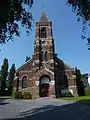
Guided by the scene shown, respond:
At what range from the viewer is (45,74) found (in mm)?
42219

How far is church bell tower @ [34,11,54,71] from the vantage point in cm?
4422

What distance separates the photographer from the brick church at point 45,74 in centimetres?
4200

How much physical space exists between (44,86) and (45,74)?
262cm


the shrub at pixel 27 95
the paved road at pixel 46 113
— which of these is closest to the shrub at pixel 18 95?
the shrub at pixel 27 95

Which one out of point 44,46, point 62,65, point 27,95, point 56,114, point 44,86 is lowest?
point 56,114

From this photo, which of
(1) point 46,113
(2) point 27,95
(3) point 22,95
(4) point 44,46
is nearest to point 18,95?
(3) point 22,95

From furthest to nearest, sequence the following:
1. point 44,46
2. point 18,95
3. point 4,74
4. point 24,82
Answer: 1. point 4,74
2. point 44,46
3. point 24,82
4. point 18,95

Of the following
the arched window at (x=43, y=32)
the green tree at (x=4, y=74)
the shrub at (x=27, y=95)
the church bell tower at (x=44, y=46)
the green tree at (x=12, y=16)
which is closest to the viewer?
the green tree at (x=12, y=16)

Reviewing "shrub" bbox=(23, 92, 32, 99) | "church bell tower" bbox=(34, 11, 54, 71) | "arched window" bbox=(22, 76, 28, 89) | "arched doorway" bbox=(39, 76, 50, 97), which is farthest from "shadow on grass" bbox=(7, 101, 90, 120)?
"arched window" bbox=(22, 76, 28, 89)

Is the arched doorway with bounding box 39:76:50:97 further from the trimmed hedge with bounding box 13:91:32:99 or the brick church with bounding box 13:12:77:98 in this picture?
the trimmed hedge with bounding box 13:91:32:99

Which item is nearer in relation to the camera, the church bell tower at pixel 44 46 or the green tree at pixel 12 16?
the green tree at pixel 12 16

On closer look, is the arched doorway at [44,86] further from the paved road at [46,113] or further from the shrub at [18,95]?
the paved road at [46,113]

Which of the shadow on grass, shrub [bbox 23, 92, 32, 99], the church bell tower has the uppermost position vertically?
the church bell tower

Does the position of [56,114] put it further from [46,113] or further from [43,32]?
[43,32]
